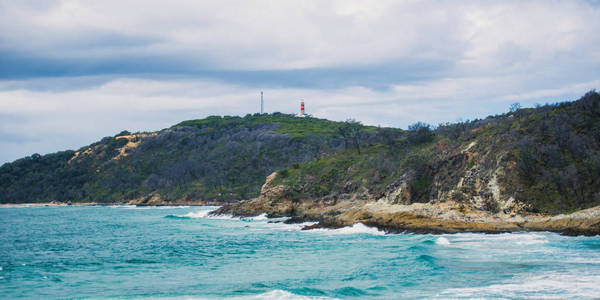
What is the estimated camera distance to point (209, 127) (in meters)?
144

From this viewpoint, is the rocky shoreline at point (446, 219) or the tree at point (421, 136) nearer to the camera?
the rocky shoreline at point (446, 219)

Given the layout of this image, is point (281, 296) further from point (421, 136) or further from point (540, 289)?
point (421, 136)

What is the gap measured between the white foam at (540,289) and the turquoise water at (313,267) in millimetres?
32

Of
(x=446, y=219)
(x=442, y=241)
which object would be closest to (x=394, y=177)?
(x=446, y=219)

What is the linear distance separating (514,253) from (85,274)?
65.1ft

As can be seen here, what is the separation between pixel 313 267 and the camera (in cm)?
2277

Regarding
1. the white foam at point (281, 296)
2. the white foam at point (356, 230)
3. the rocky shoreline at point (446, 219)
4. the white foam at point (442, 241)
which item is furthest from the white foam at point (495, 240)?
the white foam at point (281, 296)

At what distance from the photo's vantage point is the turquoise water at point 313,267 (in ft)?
56.2

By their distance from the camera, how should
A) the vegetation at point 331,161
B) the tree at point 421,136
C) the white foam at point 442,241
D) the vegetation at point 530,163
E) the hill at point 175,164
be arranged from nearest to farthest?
the white foam at point 442,241 → the vegetation at point 530,163 → the vegetation at point 331,161 → the tree at point 421,136 → the hill at point 175,164

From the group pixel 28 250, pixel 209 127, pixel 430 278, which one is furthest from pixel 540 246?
pixel 209 127

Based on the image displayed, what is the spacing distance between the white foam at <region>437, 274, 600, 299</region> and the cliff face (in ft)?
36.8

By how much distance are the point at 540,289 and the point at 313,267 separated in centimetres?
988

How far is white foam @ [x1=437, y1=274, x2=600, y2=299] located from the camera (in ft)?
50.1

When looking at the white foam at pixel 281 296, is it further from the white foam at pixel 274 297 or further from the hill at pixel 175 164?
the hill at pixel 175 164
